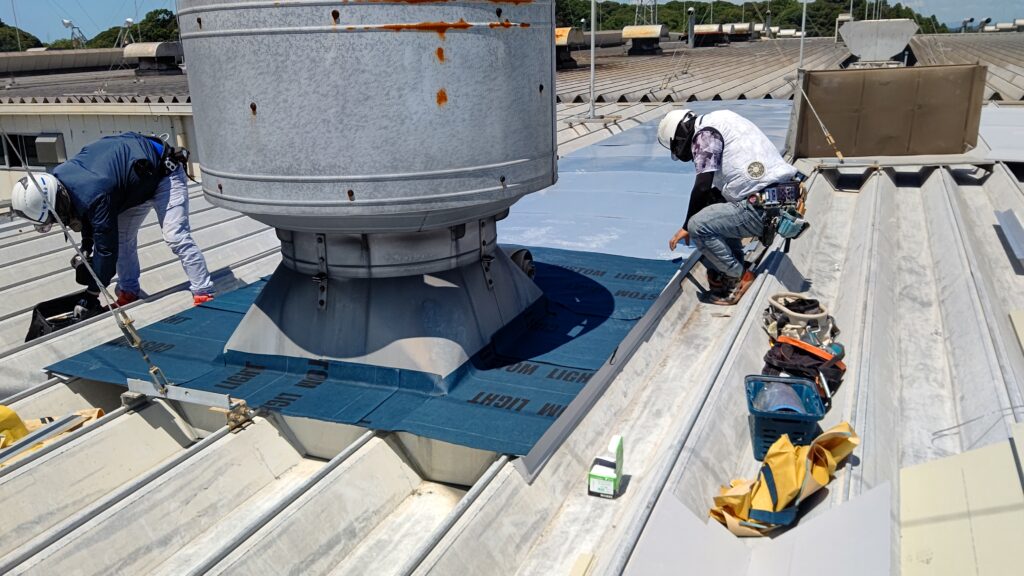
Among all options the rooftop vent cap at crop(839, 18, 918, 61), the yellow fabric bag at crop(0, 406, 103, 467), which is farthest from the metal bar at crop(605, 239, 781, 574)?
the rooftop vent cap at crop(839, 18, 918, 61)

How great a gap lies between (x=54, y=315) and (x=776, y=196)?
425cm

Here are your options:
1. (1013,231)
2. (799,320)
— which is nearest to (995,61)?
(1013,231)

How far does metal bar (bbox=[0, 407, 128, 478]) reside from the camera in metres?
2.88

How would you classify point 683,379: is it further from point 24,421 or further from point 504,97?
point 24,421

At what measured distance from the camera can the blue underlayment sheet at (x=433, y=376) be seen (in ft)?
10.5

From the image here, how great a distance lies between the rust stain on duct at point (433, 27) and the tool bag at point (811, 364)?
6.47 feet

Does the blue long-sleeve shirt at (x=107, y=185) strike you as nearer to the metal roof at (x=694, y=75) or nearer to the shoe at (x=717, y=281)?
the shoe at (x=717, y=281)

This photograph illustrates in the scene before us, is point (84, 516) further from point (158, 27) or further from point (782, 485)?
point (158, 27)

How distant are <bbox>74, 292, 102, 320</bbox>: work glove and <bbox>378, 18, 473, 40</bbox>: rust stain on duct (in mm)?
2729

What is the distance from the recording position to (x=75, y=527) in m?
2.52

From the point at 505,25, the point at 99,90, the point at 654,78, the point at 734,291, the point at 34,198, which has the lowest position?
the point at 734,291

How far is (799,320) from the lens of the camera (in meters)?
4.10

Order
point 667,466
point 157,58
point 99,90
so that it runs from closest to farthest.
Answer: point 667,466 → point 99,90 → point 157,58

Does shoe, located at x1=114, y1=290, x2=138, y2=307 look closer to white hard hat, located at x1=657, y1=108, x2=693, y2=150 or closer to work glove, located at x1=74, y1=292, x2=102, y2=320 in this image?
work glove, located at x1=74, y1=292, x2=102, y2=320
